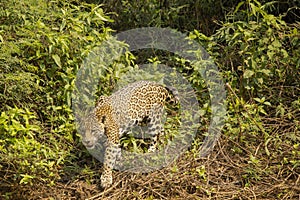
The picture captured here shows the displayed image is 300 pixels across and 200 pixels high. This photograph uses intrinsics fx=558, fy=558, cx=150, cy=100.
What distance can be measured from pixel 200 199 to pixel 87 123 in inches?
57.6

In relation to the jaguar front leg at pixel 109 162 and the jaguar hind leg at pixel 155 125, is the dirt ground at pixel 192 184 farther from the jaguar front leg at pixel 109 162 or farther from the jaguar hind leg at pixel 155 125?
the jaguar hind leg at pixel 155 125

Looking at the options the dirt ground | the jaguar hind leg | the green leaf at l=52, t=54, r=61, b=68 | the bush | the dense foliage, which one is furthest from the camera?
the jaguar hind leg

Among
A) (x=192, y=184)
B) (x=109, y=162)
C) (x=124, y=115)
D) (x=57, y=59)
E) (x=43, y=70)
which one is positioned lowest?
(x=192, y=184)

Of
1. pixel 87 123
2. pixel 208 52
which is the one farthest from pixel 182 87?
pixel 87 123

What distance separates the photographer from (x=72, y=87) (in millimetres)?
6535

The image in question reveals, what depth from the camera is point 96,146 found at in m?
6.51

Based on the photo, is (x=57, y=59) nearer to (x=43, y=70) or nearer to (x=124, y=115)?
(x=43, y=70)

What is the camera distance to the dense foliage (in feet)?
19.8

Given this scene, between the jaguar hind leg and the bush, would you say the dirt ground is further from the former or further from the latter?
the jaguar hind leg

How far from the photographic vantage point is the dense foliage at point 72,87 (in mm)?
6039

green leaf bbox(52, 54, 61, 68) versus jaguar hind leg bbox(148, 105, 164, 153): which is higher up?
green leaf bbox(52, 54, 61, 68)

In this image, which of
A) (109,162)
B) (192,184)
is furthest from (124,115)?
(192,184)

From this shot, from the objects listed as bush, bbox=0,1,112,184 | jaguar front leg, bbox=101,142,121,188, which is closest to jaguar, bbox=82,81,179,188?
jaguar front leg, bbox=101,142,121,188

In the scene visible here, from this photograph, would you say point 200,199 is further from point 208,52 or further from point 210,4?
point 210,4
